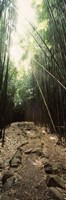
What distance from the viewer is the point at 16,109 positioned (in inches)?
420

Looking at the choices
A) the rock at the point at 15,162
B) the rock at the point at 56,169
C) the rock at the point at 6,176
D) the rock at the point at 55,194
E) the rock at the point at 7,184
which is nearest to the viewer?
the rock at the point at 55,194

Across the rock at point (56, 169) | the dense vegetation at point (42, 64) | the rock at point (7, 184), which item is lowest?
the rock at point (7, 184)

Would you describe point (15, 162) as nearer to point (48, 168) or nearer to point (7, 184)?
point (48, 168)

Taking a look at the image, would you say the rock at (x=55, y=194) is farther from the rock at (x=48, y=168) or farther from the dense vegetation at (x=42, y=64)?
the dense vegetation at (x=42, y=64)

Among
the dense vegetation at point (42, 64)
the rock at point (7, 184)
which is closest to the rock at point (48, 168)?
the rock at point (7, 184)

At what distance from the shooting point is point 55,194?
235 centimetres

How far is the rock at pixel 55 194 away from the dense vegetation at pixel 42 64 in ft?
2.78

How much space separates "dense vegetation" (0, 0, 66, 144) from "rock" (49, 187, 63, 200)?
848mm

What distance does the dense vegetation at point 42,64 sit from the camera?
3031 mm

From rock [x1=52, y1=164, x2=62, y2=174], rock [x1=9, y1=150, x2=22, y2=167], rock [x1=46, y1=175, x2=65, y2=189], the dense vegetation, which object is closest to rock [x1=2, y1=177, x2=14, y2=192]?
rock [x1=46, y1=175, x2=65, y2=189]

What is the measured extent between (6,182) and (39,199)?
1.54 feet

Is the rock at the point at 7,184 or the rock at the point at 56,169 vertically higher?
the rock at the point at 56,169

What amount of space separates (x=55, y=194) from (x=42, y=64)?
3143mm

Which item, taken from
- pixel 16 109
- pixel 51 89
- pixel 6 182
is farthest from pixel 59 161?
pixel 16 109
